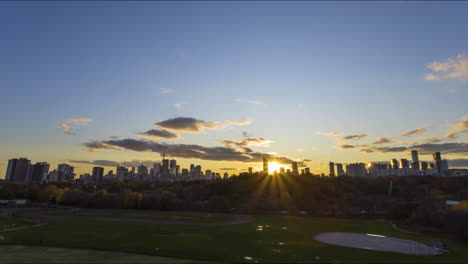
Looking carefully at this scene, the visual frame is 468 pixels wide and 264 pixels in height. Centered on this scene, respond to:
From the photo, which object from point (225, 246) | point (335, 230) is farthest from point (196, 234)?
point (335, 230)

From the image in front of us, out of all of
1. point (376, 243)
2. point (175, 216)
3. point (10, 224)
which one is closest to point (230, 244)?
point (376, 243)

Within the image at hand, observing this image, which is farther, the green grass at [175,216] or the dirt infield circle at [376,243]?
the green grass at [175,216]

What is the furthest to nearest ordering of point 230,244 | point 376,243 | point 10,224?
point 10,224
point 376,243
point 230,244

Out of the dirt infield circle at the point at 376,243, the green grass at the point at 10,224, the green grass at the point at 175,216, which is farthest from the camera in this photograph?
the green grass at the point at 175,216

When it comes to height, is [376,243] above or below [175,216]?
above

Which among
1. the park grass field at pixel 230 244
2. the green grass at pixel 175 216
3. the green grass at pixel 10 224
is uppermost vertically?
the park grass field at pixel 230 244

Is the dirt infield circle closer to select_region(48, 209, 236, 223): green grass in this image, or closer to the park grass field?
the park grass field

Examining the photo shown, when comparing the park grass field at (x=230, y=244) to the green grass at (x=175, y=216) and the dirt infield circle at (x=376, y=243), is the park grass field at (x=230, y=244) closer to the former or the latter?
the dirt infield circle at (x=376, y=243)

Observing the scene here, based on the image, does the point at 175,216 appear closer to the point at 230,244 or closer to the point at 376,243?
the point at 230,244

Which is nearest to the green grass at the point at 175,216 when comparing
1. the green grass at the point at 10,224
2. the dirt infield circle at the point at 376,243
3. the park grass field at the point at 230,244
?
the green grass at the point at 10,224
